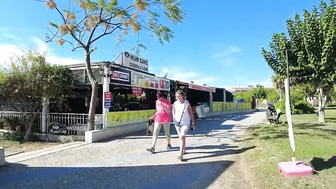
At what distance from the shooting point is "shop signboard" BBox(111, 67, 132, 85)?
1184 cm

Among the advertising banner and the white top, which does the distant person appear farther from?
the advertising banner

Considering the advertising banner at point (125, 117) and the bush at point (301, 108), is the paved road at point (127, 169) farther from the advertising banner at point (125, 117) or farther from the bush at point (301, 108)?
the bush at point (301, 108)

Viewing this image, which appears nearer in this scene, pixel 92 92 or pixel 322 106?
pixel 92 92

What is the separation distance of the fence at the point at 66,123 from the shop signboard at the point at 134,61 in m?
3.04

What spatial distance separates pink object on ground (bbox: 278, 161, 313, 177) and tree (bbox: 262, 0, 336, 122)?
918 centimetres

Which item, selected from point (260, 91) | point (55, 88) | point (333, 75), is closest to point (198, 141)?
point (55, 88)

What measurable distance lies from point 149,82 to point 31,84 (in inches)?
248

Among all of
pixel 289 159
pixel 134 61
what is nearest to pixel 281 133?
pixel 289 159

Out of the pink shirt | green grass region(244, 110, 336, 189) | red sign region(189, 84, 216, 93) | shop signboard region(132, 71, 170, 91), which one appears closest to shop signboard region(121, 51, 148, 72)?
shop signboard region(132, 71, 170, 91)

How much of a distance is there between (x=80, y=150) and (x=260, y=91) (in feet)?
205

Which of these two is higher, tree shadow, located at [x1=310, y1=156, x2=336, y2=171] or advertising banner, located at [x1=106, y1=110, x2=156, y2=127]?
advertising banner, located at [x1=106, y1=110, x2=156, y2=127]

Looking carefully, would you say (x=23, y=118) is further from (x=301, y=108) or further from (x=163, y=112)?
(x=301, y=108)

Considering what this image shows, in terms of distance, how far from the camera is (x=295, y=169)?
5.02 meters

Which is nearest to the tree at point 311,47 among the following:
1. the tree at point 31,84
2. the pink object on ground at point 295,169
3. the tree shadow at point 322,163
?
the tree shadow at point 322,163
